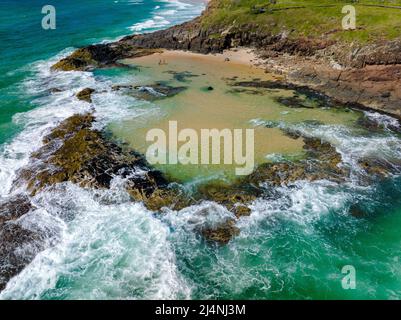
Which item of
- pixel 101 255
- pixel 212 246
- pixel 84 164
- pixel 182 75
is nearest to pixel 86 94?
pixel 182 75

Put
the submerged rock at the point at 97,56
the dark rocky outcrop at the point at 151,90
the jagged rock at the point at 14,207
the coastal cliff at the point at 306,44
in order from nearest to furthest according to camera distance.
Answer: the jagged rock at the point at 14,207 < the coastal cliff at the point at 306,44 < the dark rocky outcrop at the point at 151,90 < the submerged rock at the point at 97,56

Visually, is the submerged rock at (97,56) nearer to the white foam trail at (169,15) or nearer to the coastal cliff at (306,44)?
the coastal cliff at (306,44)

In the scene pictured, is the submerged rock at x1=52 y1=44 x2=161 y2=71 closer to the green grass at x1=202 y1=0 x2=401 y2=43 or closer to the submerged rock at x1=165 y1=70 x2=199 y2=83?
the submerged rock at x1=165 y1=70 x2=199 y2=83

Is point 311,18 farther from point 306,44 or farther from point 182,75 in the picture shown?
point 182,75

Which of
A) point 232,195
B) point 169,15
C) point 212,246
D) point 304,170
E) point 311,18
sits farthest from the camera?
point 169,15

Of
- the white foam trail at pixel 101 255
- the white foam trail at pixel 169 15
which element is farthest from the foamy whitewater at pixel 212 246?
the white foam trail at pixel 169 15

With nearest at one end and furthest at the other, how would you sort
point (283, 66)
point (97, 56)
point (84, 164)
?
point (84, 164) → point (283, 66) → point (97, 56)
